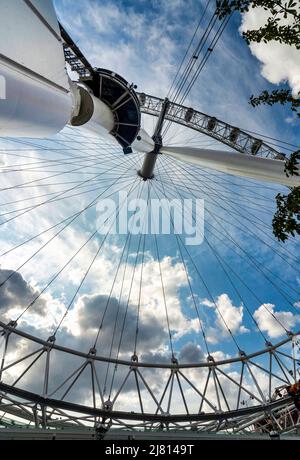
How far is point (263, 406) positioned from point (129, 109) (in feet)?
75.4

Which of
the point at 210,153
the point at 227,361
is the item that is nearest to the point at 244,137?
the point at 210,153

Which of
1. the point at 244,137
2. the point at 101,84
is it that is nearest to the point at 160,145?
the point at 101,84

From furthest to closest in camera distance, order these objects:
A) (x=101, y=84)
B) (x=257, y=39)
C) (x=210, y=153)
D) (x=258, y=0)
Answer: (x=101, y=84)
(x=210, y=153)
(x=257, y=39)
(x=258, y=0)

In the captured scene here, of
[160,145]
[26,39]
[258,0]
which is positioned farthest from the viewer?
[160,145]

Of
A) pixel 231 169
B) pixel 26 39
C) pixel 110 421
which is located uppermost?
pixel 231 169

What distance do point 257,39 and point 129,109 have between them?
13832 mm

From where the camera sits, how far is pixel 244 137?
34062 mm

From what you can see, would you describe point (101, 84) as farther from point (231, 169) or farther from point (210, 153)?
point (231, 169)

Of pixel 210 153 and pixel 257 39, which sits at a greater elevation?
pixel 210 153
